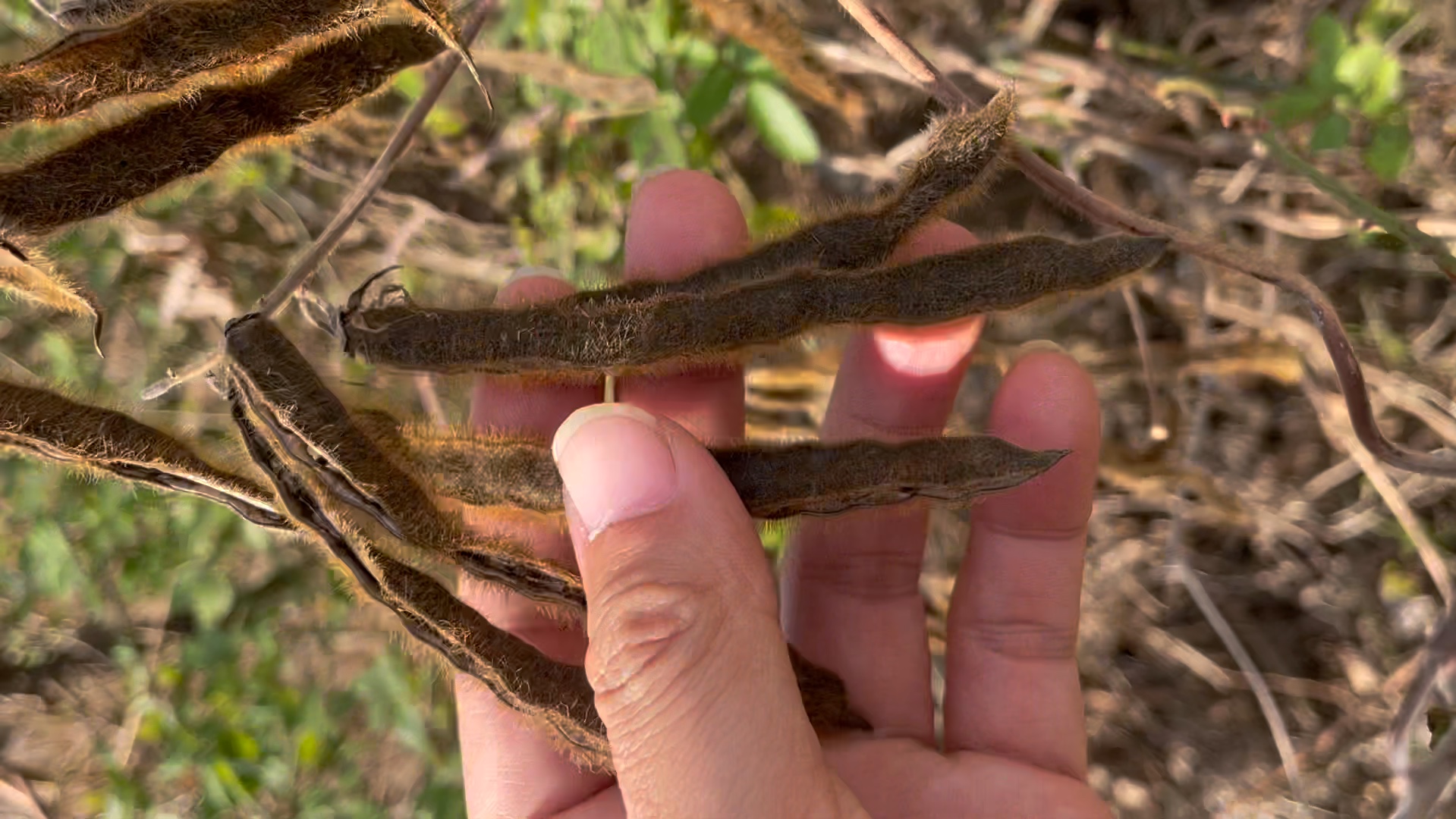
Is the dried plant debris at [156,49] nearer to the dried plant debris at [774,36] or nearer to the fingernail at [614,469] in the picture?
the fingernail at [614,469]

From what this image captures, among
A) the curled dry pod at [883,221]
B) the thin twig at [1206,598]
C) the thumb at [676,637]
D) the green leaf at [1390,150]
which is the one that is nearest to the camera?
the thumb at [676,637]

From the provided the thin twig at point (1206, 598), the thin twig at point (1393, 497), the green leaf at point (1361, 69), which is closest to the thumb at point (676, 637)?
the green leaf at point (1361, 69)

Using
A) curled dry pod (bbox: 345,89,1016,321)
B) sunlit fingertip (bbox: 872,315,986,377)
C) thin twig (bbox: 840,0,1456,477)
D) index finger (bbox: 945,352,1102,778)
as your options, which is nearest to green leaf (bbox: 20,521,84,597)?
curled dry pod (bbox: 345,89,1016,321)

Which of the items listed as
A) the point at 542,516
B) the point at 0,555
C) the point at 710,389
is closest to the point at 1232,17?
the point at 710,389

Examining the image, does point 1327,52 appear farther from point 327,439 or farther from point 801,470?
point 327,439

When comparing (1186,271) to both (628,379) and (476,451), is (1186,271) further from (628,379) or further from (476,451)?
(476,451)
